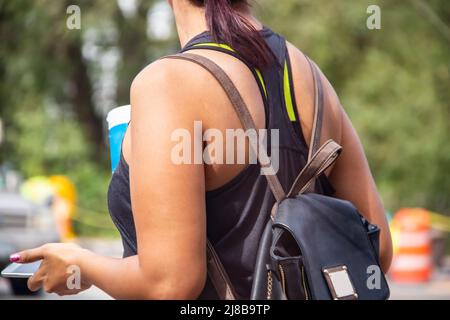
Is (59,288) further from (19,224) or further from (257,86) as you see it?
(19,224)

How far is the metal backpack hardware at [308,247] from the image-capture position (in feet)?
5.56

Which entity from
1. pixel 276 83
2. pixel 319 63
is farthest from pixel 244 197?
pixel 319 63

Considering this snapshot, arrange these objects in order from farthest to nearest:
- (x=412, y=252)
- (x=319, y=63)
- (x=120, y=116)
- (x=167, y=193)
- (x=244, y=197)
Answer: (x=319, y=63)
(x=412, y=252)
(x=120, y=116)
(x=244, y=197)
(x=167, y=193)

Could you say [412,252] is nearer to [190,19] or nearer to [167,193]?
[190,19]

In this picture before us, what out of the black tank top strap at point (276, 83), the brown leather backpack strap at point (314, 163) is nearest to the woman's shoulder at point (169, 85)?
the black tank top strap at point (276, 83)

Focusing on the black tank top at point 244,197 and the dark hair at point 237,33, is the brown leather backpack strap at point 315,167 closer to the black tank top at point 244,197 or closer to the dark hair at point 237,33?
the black tank top at point 244,197

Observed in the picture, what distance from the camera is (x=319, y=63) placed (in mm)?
20125

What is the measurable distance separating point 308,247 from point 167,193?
1.01 ft

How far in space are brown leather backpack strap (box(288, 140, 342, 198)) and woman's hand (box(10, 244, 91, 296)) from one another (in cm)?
48

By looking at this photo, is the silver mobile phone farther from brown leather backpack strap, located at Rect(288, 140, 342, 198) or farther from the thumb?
brown leather backpack strap, located at Rect(288, 140, 342, 198)

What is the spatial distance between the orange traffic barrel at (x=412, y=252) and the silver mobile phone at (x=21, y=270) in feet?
37.4

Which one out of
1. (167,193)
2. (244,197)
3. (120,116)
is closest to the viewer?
(167,193)

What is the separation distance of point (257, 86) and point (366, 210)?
49 cm

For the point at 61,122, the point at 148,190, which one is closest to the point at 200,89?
the point at 148,190
